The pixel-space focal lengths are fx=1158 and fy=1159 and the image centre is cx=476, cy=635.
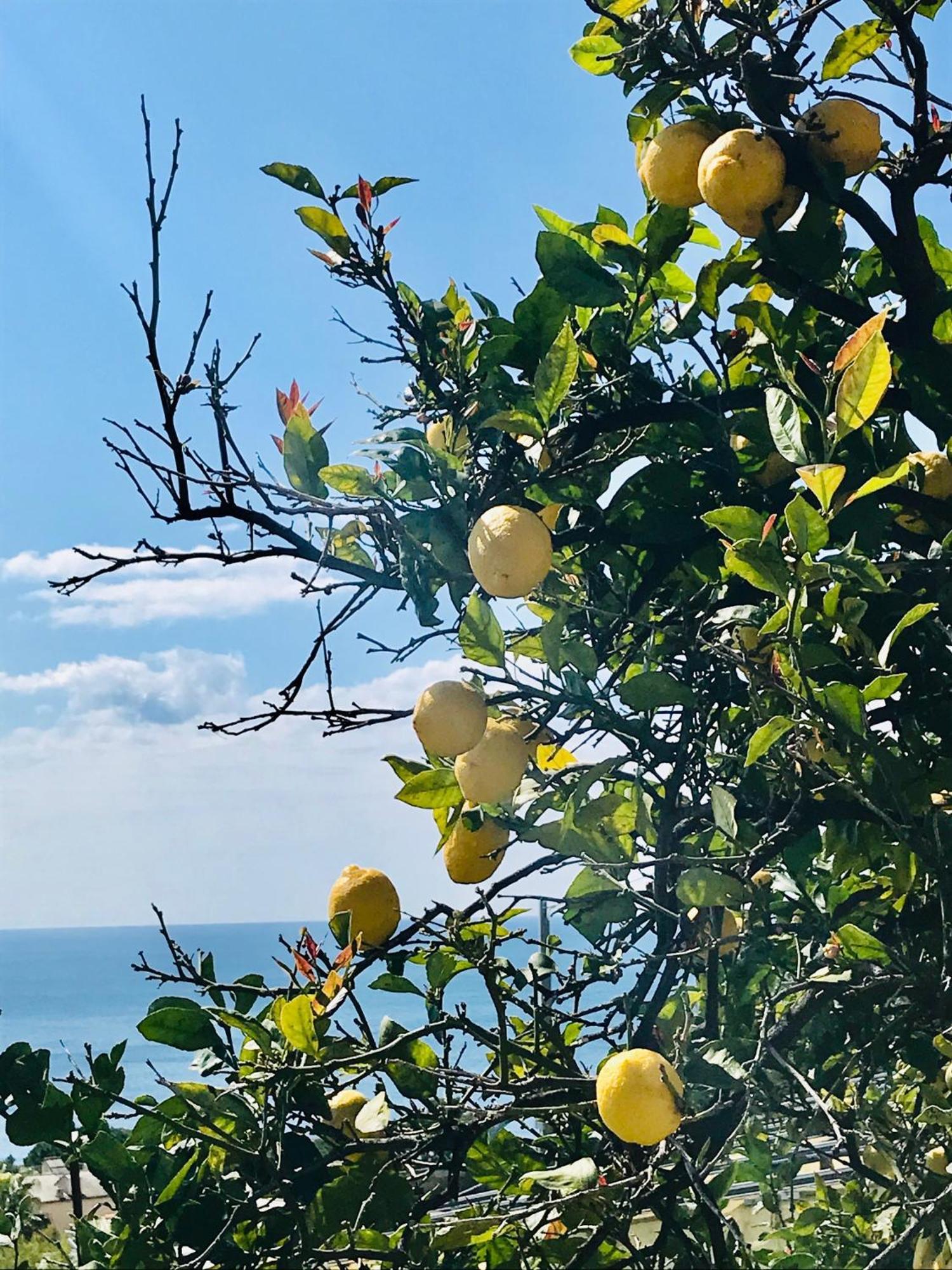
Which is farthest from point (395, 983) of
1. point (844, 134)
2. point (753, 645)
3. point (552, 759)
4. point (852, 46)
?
point (852, 46)

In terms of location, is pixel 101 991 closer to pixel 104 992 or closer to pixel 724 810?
pixel 104 992

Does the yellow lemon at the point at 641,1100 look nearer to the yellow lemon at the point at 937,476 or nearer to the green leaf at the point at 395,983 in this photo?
the green leaf at the point at 395,983

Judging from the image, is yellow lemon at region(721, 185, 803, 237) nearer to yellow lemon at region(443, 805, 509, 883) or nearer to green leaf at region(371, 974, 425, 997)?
yellow lemon at region(443, 805, 509, 883)

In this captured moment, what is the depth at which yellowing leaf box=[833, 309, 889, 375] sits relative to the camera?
923 mm

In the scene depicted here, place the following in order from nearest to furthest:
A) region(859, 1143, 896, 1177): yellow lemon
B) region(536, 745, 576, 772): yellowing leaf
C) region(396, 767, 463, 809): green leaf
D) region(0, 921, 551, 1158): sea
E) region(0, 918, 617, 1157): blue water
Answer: region(396, 767, 463, 809): green leaf → region(536, 745, 576, 772): yellowing leaf → region(859, 1143, 896, 1177): yellow lemon → region(0, 918, 617, 1157): blue water → region(0, 921, 551, 1158): sea

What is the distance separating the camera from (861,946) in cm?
107

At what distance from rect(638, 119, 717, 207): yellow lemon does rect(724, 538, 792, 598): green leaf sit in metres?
0.47

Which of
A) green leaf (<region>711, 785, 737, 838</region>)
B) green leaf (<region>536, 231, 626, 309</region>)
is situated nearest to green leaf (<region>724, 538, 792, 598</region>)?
green leaf (<region>711, 785, 737, 838</region>)

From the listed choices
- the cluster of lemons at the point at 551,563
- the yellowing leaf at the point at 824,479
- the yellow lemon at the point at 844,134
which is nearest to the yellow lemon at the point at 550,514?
the cluster of lemons at the point at 551,563

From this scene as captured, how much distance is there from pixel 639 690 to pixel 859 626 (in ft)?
0.73

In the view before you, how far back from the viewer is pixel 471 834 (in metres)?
1.30

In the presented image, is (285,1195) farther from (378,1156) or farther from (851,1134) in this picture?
(851,1134)

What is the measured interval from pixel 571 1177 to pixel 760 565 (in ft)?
1.79

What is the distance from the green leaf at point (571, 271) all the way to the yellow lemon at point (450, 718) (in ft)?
1.36
